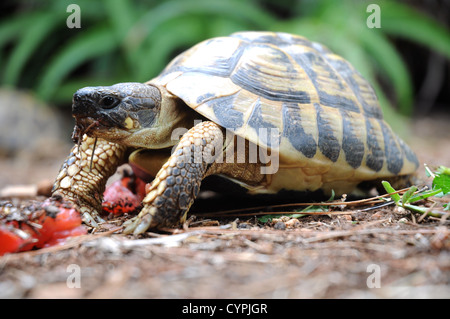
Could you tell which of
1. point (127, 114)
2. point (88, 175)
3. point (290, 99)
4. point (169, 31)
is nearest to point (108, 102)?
point (127, 114)

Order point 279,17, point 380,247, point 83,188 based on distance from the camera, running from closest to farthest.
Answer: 1. point 380,247
2. point 83,188
3. point 279,17

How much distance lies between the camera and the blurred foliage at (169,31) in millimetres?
7086

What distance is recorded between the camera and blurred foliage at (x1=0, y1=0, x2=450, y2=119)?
279 inches

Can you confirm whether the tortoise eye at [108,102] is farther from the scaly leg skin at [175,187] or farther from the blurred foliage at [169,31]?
the blurred foliage at [169,31]

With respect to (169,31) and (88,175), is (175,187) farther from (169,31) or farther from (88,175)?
(169,31)

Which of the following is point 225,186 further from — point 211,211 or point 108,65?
point 108,65

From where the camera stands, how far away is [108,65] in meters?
8.09

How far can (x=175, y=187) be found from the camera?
2.09 metres

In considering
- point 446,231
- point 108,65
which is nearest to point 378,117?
point 446,231

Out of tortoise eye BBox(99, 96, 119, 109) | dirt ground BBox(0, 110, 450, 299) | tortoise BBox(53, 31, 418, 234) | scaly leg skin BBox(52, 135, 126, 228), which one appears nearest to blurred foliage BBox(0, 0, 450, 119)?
A: tortoise BBox(53, 31, 418, 234)

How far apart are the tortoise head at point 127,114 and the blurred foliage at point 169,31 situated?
182 inches

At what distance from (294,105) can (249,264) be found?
1.30 meters

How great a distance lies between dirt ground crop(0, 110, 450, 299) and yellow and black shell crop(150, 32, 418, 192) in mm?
544
